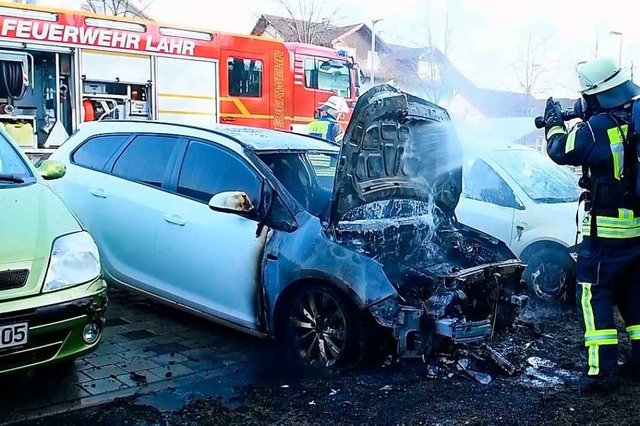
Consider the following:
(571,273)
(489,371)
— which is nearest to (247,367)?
(489,371)

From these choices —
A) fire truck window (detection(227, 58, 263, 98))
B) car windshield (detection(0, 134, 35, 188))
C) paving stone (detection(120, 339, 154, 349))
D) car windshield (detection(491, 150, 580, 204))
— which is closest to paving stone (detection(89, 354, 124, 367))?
paving stone (detection(120, 339, 154, 349))

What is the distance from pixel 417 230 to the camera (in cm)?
506

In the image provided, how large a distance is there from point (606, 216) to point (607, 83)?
867mm

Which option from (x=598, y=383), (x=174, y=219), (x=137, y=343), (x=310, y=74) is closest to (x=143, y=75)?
(x=310, y=74)

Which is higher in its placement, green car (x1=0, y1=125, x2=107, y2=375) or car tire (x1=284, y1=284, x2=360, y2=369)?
green car (x1=0, y1=125, x2=107, y2=375)

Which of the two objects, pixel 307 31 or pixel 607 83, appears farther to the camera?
pixel 307 31

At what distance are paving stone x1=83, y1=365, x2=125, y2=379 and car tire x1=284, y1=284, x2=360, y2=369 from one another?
113 cm

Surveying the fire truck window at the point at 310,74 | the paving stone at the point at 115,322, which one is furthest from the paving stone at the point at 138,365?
the fire truck window at the point at 310,74

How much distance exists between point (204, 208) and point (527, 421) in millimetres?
2600

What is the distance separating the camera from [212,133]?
5.35 m

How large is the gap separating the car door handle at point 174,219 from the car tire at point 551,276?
3487 mm

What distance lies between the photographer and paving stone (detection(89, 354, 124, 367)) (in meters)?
4.78

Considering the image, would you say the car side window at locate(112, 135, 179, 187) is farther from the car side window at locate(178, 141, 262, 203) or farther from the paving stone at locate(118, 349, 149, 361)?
the paving stone at locate(118, 349, 149, 361)

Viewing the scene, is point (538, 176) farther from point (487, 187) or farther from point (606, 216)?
point (606, 216)
